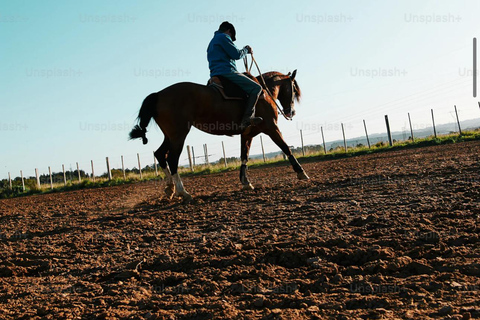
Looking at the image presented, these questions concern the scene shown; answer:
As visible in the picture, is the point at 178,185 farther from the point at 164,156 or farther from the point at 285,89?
the point at 285,89

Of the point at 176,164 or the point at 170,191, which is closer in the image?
the point at 176,164

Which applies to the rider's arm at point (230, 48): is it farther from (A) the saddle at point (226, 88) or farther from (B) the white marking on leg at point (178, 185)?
(B) the white marking on leg at point (178, 185)

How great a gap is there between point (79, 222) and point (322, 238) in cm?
421

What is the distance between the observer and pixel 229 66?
8.32 m

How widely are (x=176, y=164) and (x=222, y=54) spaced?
223 centimetres

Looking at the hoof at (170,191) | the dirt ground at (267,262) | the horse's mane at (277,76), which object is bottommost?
the dirt ground at (267,262)

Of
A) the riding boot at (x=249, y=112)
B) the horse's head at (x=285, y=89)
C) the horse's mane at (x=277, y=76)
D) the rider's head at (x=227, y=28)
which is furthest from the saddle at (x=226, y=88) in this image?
the horse's head at (x=285, y=89)

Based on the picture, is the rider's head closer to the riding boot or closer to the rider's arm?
the rider's arm

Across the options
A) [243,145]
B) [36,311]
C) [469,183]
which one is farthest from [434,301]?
[243,145]

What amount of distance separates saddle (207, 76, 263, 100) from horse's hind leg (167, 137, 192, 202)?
113cm

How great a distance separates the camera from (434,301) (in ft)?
8.16

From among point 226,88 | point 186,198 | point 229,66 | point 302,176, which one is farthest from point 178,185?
point 302,176

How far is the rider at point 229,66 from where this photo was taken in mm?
8219

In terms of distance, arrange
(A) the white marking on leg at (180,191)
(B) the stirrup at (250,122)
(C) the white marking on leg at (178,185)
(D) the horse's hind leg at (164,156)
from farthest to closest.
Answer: (B) the stirrup at (250,122), (D) the horse's hind leg at (164,156), (C) the white marking on leg at (178,185), (A) the white marking on leg at (180,191)
